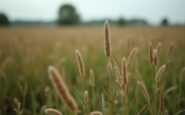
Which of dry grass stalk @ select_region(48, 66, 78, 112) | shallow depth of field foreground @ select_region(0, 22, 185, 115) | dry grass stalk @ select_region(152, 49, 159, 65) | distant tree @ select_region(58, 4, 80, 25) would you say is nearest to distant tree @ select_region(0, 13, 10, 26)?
distant tree @ select_region(58, 4, 80, 25)

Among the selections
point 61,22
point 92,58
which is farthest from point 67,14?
point 92,58

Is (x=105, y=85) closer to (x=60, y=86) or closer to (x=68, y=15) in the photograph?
(x=60, y=86)

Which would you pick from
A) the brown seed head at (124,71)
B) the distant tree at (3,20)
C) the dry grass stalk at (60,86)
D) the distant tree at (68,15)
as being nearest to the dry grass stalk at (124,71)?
the brown seed head at (124,71)

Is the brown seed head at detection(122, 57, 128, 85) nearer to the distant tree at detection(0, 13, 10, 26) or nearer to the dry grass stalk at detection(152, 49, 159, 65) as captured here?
the dry grass stalk at detection(152, 49, 159, 65)

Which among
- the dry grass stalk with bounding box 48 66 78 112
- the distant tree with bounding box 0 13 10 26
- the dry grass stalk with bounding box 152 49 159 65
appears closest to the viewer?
the dry grass stalk with bounding box 48 66 78 112

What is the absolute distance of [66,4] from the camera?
64.6m

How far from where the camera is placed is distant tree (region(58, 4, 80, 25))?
57.1 meters

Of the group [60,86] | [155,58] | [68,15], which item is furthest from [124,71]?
[68,15]

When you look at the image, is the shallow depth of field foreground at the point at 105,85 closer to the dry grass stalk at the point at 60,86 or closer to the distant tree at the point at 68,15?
the dry grass stalk at the point at 60,86

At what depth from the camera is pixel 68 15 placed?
2351 inches

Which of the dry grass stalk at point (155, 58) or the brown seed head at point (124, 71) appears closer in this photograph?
the brown seed head at point (124, 71)

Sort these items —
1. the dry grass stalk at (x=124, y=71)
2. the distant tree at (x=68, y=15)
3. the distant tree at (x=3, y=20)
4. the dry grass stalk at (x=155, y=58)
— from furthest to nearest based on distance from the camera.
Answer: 1. the distant tree at (x=68, y=15)
2. the distant tree at (x=3, y=20)
3. the dry grass stalk at (x=155, y=58)
4. the dry grass stalk at (x=124, y=71)

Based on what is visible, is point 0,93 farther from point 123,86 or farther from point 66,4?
point 66,4

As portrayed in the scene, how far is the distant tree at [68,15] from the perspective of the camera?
57.1 metres
